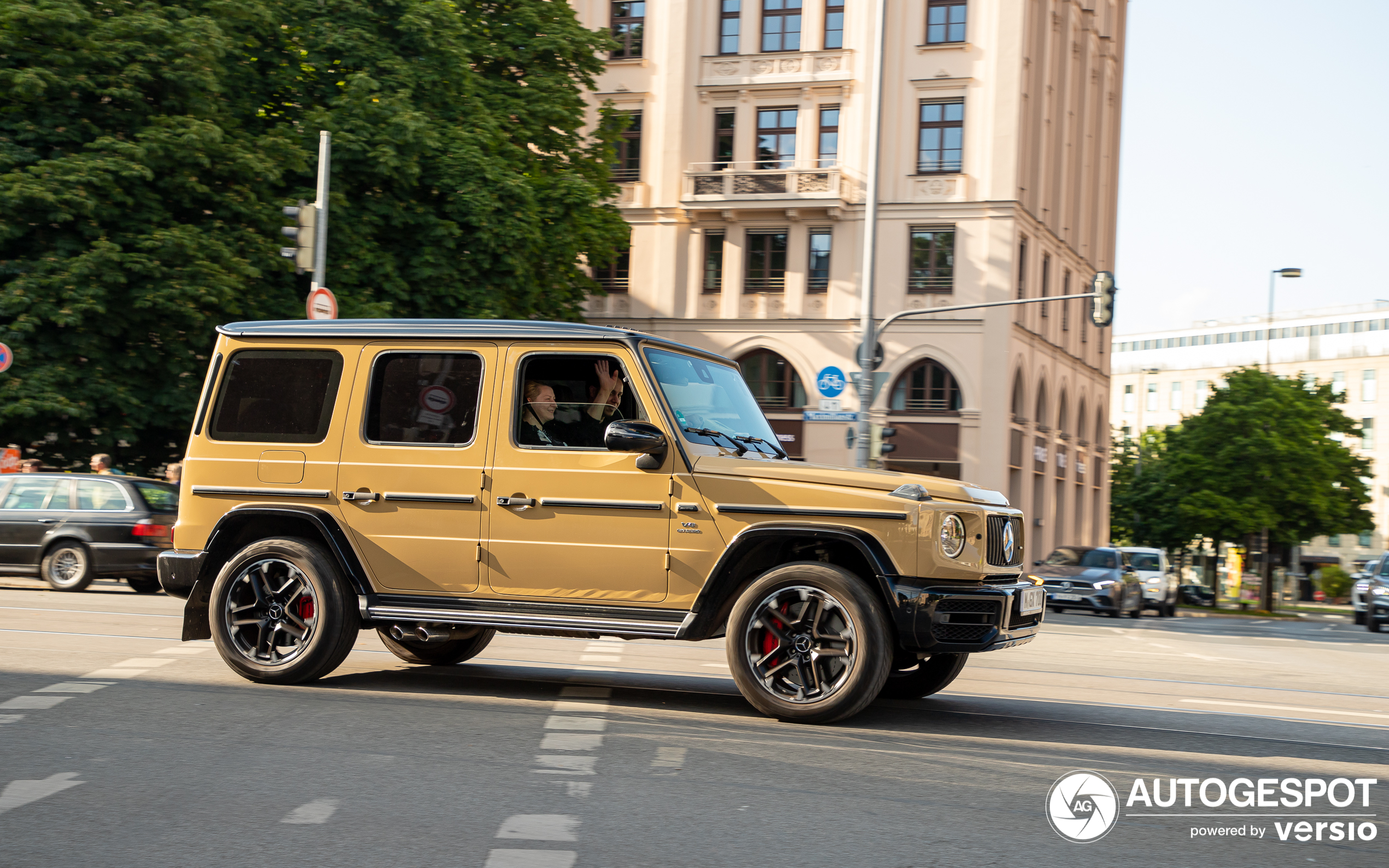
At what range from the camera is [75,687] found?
8336 mm

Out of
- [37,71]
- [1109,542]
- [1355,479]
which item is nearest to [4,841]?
[37,71]

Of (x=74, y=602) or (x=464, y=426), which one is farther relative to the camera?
(x=74, y=602)

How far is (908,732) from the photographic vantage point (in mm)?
7562

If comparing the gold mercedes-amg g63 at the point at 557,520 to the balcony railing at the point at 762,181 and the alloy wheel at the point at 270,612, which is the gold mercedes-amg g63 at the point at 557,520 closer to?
the alloy wheel at the point at 270,612

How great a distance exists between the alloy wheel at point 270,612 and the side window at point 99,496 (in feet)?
37.3

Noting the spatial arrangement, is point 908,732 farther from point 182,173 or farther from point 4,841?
point 182,173

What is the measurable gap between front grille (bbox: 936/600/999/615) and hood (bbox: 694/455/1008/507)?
1.73 ft

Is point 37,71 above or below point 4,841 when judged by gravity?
above

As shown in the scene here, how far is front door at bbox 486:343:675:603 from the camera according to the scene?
310 inches

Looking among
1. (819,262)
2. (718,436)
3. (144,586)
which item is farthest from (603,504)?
(819,262)

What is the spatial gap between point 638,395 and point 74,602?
32.6 ft

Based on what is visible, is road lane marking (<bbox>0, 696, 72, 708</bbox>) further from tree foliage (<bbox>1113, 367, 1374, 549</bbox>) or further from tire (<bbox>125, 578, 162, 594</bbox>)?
tree foliage (<bbox>1113, 367, 1374, 549</bbox>)

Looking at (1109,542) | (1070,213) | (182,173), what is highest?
(1070,213)

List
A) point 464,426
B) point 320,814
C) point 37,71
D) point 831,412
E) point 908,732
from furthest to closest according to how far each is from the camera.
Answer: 1. point 831,412
2. point 37,71
3. point 464,426
4. point 908,732
5. point 320,814
